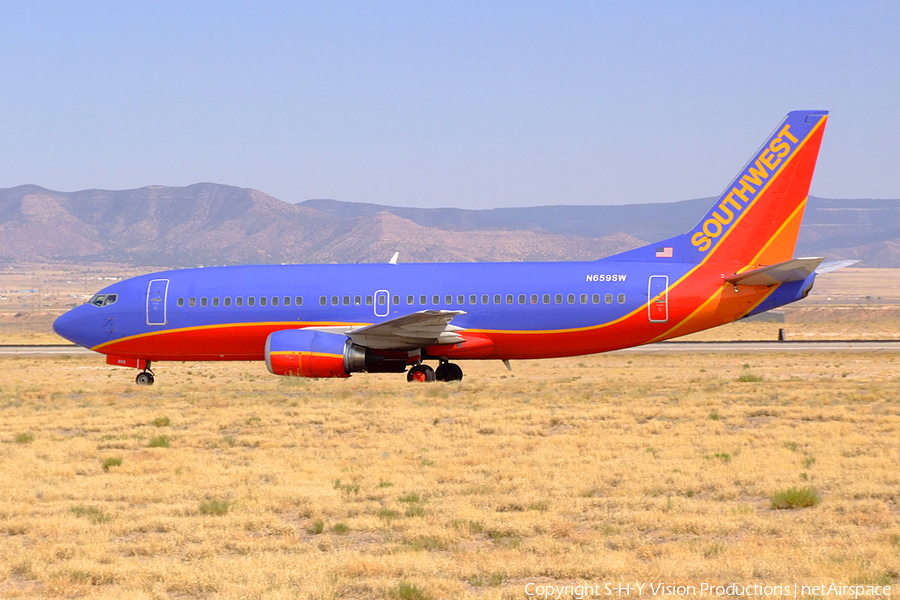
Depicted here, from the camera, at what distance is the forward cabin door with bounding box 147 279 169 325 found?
1246 inches

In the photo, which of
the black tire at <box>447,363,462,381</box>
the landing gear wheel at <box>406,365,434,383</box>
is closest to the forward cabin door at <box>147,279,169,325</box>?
the landing gear wheel at <box>406,365,434,383</box>

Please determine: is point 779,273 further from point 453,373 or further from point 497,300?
point 453,373

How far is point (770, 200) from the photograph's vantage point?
29281 millimetres

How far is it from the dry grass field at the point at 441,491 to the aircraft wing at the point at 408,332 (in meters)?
2.18

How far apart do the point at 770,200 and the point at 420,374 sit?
11.7 meters

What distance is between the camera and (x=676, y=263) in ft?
98.2

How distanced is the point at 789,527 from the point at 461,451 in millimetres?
7061

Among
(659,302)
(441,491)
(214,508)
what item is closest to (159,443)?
(214,508)

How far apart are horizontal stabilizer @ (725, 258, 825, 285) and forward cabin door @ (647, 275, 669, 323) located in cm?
181

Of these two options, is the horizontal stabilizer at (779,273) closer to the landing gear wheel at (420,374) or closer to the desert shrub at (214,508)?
the landing gear wheel at (420,374)

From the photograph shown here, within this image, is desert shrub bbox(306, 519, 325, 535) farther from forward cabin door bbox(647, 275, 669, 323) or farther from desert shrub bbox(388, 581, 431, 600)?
forward cabin door bbox(647, 275, 669, 323)

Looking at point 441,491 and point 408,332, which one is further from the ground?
point 408,332

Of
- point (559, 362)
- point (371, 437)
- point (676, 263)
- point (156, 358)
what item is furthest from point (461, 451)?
point (559, 362)

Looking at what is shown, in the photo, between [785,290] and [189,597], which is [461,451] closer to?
[189,597]
